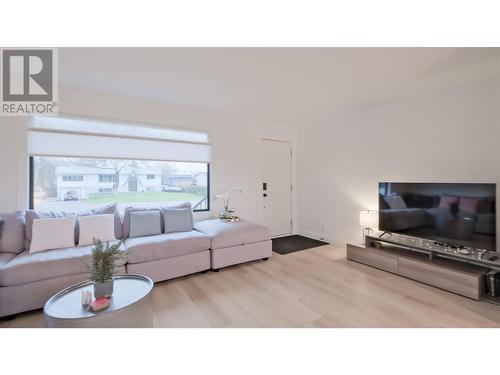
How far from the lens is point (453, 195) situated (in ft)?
8.51

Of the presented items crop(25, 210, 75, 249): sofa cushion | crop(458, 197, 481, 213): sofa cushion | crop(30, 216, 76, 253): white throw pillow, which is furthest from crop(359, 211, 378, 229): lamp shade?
crop(25, 210, 75, 249): sofa cushion

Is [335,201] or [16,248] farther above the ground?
[335,201]

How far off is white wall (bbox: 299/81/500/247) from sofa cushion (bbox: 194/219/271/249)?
5.39ft

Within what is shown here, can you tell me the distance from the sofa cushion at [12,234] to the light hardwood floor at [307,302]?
0.73 m

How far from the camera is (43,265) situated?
2.08 metres

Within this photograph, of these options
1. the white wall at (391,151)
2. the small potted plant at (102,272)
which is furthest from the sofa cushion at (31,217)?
the white wall at (391,151)

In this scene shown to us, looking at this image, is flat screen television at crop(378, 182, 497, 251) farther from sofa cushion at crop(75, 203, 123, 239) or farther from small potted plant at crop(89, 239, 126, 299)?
sofa cushion at crop(75, 203, 123, 239)

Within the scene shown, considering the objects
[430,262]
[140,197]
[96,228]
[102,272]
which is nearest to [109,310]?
[102,272]

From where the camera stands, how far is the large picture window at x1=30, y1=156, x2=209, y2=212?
300cm

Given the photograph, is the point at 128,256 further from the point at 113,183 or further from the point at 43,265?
the point at 113,183

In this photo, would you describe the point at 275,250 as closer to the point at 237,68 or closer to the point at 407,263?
the point at 407,263

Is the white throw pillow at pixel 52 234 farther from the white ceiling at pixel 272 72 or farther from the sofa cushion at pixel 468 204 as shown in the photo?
the sofa cushion at pixel 468 204
